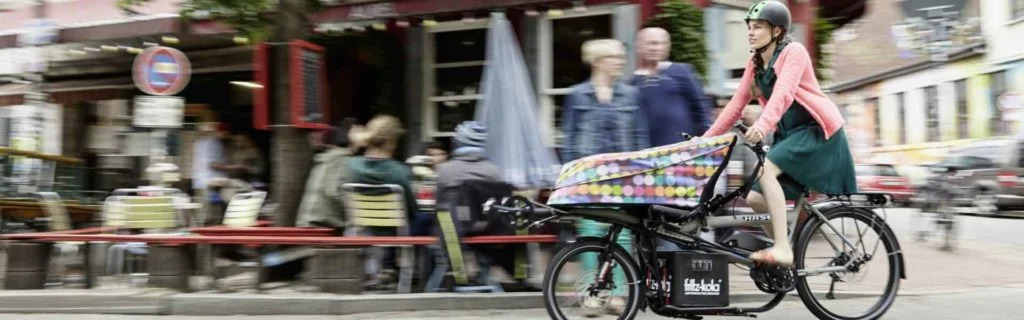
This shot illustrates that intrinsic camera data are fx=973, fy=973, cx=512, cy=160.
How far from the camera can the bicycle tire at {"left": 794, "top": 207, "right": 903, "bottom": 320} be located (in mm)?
5207

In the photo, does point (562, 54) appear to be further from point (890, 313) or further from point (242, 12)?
point (890, 313)

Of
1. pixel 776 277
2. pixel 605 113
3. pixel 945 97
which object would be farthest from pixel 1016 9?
pixel 776 277

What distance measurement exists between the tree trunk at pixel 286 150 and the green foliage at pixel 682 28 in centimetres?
361

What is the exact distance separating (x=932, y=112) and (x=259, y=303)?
3306cm

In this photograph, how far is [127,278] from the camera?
7484 mm

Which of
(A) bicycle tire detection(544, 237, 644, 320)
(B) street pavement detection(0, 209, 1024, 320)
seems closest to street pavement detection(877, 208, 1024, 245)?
(B) street pavement detection(0, 209, 1024, 320)

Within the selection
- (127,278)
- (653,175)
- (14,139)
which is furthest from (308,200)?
(14,139)

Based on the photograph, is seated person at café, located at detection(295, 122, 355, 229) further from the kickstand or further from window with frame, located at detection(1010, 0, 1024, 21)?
window with frame, located at detection(1010, 0, 1024, 21)

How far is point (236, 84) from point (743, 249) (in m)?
10.8

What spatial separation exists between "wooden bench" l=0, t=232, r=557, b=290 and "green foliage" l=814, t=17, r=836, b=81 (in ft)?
22.3

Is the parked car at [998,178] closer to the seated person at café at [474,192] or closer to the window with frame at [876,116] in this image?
the seated person at café at [474,192]

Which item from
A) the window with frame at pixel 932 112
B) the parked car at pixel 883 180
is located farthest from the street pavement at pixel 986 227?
the window with frame at pixel 932 112

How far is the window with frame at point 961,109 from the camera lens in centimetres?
3195

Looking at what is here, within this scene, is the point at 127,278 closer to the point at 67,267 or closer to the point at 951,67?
the point at 67,267
